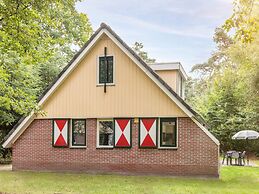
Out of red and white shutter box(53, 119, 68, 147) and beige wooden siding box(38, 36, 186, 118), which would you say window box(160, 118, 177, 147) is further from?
red and white shutter box(53, 119, 68, 147)

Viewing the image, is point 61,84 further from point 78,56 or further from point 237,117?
point 237,117

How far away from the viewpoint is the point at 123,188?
1196 centimetres

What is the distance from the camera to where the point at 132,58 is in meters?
15.8

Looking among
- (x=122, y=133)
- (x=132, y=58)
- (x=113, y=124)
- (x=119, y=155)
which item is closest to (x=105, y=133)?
(x=113, y=124)

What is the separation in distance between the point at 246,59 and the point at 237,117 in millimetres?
4860

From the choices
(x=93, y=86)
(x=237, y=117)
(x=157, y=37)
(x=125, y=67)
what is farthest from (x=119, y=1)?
(x=237, y=117)

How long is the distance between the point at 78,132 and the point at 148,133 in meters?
3.24

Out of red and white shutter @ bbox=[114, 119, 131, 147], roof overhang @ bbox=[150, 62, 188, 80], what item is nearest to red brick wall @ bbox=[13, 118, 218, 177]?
red and white shutter @ bbox=[114, 119, 131, 147]

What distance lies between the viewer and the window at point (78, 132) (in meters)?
16.6

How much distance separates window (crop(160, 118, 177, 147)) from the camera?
1544 cm

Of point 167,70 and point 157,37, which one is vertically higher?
point 157,37

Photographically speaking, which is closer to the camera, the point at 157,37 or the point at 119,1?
the point at 119,1

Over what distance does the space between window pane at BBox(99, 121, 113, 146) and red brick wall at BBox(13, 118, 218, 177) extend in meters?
0.29

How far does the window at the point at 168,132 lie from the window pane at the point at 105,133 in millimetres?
2255
